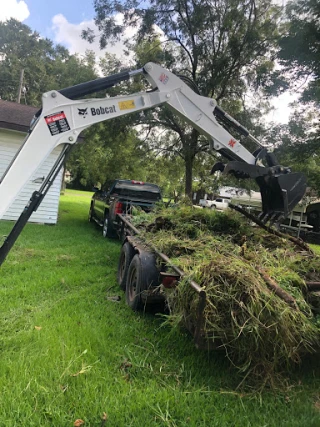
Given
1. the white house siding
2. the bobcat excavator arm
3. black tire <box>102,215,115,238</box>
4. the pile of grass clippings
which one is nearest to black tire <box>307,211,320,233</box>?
black tire <box>102,215,115,238</box>

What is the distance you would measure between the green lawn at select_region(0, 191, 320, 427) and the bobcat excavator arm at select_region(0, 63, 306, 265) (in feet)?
3.44

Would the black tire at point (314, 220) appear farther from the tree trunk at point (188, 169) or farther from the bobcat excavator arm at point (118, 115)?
the bobcat excavator arm at point (118, 115)

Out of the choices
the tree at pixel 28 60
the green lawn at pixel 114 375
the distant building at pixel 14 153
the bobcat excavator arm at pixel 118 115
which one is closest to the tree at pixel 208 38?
the distant building at pixel 14 153

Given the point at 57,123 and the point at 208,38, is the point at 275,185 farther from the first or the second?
the point at 208,38

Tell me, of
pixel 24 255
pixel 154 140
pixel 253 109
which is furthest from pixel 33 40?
pixel 24 255

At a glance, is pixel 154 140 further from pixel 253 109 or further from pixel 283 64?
pixel 283 64

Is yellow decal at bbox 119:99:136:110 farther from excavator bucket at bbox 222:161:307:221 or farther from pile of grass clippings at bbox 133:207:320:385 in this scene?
pile of grass clippings at bbox 133:207:320:385

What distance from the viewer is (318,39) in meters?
9.80

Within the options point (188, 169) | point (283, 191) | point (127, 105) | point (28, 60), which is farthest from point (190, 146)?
point (28, 60)

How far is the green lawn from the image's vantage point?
2529mm

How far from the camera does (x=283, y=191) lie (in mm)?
4609

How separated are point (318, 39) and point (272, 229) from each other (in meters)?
7.76

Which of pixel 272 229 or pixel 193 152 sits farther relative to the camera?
pixel 193 152

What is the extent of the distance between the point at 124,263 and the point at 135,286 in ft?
3.29
